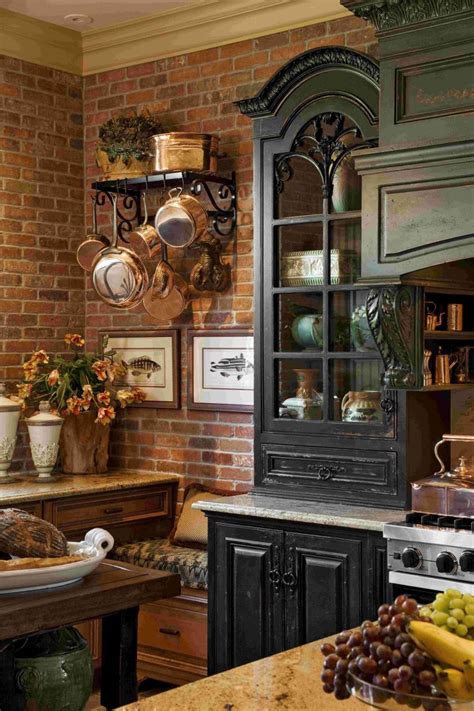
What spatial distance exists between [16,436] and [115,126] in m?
1.63

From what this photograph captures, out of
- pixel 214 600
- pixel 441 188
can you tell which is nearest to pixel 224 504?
pixel 214 600

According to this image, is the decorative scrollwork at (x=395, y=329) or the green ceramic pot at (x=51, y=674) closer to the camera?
the green ceramic pot at (x=51, y=674)

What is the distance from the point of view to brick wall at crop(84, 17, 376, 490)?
4984 millimetres

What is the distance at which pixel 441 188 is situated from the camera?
11.8 feet

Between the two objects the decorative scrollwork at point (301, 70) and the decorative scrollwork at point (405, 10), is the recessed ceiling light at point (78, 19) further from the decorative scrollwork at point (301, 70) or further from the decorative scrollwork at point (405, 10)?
the decorative scrollwork at point (405, 10)

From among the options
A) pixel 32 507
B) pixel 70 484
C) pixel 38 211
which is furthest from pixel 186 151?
pixel 32 507

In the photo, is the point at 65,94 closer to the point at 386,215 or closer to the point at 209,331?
the point at 209,331

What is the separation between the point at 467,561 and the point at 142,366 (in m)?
2.49

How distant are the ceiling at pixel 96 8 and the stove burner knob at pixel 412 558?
116 inches

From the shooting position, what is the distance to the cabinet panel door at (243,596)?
4059mm

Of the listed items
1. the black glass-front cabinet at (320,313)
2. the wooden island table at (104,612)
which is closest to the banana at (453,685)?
the wooden island table at (104,612)

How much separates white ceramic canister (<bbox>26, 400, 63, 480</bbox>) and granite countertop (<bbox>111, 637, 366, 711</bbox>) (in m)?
3.19

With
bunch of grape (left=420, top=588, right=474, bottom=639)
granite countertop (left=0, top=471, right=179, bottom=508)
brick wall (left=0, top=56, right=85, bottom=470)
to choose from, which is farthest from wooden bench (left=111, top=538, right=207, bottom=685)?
bunch of grape (left=420, top=588, right=474, bottom=639)

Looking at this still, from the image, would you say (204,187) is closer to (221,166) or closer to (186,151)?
(221,166)
